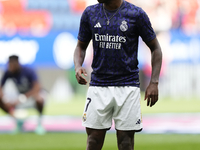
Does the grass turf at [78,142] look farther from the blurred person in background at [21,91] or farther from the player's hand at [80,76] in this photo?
the player's hand at [80,76]

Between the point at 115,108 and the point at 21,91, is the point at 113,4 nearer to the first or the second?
the point at 115,108

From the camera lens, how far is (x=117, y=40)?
4.39m

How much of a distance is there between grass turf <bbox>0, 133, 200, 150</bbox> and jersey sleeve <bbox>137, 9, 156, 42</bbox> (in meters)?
3.46

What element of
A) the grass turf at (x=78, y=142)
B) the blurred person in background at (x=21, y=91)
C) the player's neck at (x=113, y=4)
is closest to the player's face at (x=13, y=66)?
the blurred person in background at (x=21, y=91)

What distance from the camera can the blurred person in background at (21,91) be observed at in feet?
35.2

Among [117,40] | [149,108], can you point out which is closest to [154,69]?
A: [117,40]

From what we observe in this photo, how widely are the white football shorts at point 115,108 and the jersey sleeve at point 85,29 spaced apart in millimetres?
536

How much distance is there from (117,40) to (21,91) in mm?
7009

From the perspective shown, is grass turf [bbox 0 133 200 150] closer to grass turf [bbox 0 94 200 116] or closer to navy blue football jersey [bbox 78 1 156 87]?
navy blue football jersey [bbox 78 1 156 87]

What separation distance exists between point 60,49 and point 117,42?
22.3 metres

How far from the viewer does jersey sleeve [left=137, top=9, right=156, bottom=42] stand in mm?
4402

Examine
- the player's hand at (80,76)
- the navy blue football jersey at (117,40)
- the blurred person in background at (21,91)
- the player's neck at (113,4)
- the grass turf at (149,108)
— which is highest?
the player's neck at (113,4)

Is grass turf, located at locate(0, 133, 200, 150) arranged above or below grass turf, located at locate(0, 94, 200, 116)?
above

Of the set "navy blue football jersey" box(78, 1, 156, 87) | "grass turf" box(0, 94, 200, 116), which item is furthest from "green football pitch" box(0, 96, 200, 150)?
"grass turf" box(0, 94, 200, 116)
